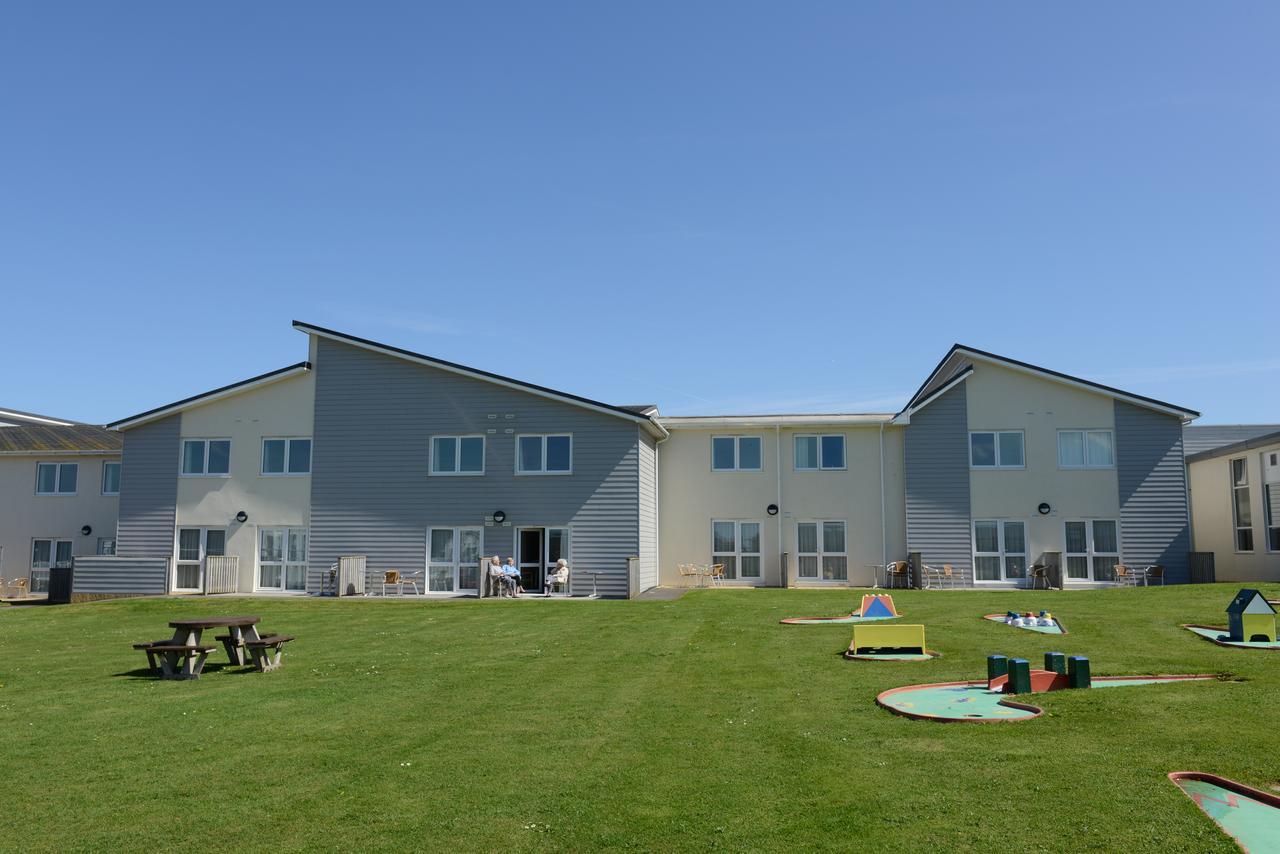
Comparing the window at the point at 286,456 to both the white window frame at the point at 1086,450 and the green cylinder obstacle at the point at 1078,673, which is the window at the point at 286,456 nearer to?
the white window frame at the point at 1086,450

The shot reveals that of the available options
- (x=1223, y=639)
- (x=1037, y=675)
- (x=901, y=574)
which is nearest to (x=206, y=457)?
(x=901, y=574)

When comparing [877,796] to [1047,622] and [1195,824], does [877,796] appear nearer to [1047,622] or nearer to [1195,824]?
[1195,824]

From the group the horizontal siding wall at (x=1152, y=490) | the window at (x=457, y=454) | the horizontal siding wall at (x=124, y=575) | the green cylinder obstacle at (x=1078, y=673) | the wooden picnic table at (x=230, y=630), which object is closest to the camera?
the green cylinder obstacle at (x=1078, y=673)

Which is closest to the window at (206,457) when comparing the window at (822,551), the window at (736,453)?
the window at (736,453)

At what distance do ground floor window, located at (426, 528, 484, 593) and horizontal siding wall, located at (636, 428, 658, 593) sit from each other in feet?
14.7

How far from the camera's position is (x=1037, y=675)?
1127 centimetres

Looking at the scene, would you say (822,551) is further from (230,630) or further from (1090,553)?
(230,630)

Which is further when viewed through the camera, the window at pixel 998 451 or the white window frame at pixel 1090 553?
the window at pixel 998 451

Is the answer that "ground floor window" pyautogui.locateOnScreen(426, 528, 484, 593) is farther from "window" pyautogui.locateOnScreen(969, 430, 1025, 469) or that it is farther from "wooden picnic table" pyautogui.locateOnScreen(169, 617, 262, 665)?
"window" pyautogui.locateOnScreen(969, 430, 1025, 469)

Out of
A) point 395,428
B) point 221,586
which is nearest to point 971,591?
point 395,428

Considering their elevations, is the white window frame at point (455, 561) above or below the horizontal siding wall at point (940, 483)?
below

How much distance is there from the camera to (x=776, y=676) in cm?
1277

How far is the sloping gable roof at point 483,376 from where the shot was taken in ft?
91.8

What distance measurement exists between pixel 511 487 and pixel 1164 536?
1816cm
